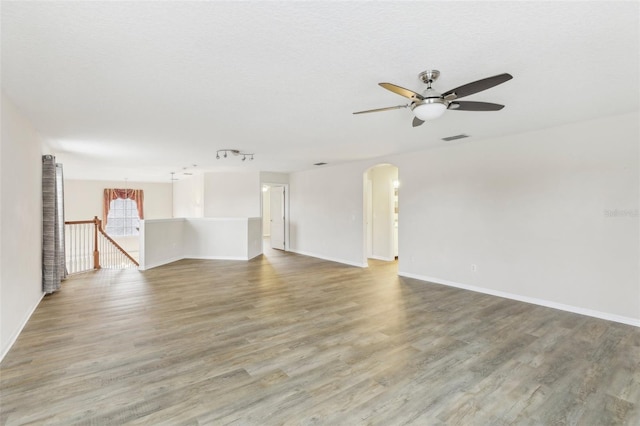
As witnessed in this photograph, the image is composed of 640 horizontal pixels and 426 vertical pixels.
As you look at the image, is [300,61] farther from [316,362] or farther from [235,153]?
[235,153]

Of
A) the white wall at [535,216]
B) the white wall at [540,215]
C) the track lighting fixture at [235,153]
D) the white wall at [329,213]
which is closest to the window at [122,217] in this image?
the white wall at [329,213]

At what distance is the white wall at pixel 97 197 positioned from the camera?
35.7 feet

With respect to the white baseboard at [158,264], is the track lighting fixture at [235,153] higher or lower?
higher

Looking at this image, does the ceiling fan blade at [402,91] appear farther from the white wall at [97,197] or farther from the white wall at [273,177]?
the white wall at [97,197]

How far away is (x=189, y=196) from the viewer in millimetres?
10562

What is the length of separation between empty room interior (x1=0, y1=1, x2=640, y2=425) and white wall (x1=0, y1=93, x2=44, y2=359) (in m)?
0.04

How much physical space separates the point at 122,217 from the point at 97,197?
112cm

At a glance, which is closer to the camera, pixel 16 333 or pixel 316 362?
pixel 316 362

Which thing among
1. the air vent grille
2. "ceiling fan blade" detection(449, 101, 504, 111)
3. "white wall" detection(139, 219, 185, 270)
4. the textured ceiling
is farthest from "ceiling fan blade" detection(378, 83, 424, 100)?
"white wall" detection(139, 219, 185, 270)

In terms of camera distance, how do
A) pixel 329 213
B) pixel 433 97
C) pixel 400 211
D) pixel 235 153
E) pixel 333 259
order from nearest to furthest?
pixel 433 97 → pixel 235 153 → pixel 400 211 → pixel 333 259 → pixel 329 213

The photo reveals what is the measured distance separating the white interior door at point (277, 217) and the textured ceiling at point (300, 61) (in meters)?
5.54

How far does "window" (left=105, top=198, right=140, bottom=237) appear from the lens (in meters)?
11.6

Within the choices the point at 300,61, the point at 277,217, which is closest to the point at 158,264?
the point at 277,217

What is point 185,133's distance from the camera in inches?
165
